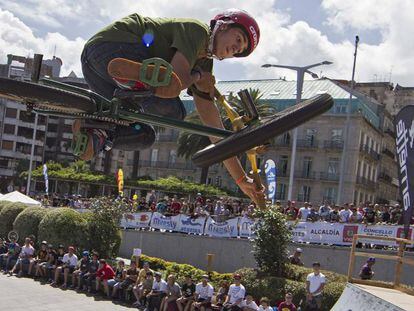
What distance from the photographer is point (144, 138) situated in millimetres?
4418

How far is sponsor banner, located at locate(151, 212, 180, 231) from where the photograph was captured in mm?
25547

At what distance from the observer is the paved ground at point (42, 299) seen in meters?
15.3

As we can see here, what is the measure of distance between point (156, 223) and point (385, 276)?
11.2 metres

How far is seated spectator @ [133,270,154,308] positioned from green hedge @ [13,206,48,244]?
8.61 metres

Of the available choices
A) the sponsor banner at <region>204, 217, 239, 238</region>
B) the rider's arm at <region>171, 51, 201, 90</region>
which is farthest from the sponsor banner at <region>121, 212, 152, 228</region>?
the rider's arm at <region>171, 51, 201, 90</region>

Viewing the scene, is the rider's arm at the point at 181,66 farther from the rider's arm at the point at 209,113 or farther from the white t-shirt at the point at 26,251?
the white t-shirt at the point at 26,251

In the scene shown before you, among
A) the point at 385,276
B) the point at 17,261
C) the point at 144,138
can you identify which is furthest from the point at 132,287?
the point at 144,138

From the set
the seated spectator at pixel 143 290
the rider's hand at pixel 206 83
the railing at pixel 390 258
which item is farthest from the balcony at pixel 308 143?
the rider's hand at pixel 206 83

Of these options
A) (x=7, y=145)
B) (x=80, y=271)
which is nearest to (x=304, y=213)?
(x=80, y=271)

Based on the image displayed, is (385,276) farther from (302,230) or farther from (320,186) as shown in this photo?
(320,186)

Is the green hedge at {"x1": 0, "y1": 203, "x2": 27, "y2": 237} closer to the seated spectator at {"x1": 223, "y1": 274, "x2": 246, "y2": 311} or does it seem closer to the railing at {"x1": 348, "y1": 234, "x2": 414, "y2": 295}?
the seated spectator at {"x1": 223, "y1": 274, "x2": 246, "y2": 311}

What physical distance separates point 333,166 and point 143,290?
1731 inches

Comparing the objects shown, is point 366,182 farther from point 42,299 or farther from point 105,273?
point 42,299

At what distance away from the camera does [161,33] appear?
12.3 ft
